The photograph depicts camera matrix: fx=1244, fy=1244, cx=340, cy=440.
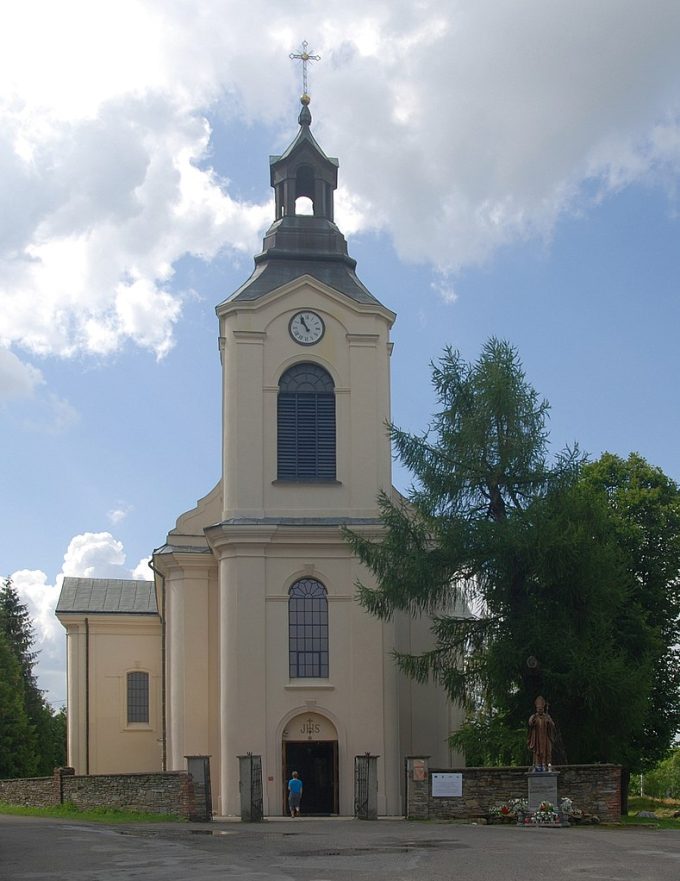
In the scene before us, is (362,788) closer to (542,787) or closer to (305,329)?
(542,787)

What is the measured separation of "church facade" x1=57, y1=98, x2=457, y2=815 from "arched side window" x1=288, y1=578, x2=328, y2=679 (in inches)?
1.5

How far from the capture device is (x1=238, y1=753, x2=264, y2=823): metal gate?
2967 cm

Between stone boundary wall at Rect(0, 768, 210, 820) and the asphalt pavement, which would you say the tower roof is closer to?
stone boundary wall at Rect(0, 768, 210, 820)

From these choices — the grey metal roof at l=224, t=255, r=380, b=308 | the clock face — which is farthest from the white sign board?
the grey metal roof at l=224, t=255, r=380, b=308

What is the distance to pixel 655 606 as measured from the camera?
36750mm

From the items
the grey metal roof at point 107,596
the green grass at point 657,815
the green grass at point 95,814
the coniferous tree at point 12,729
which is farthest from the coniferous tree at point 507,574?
the coniferous tree at point 12,729

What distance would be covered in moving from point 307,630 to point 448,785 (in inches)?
319

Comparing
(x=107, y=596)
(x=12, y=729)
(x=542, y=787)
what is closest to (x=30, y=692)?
(x=12, y=729)

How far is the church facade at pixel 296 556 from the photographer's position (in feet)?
110

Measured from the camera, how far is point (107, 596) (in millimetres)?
52250

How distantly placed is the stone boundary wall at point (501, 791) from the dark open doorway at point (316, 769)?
6.00m

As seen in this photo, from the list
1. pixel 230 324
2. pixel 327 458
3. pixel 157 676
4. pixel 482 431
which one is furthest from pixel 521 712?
pixel 157 676

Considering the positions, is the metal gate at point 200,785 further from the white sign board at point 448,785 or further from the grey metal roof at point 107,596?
the grey metal roof at point 107,596

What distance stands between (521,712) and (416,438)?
24.5ft
